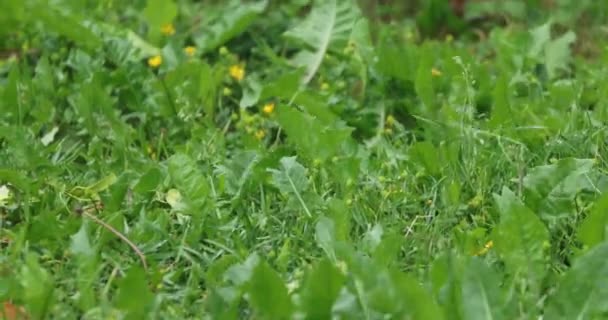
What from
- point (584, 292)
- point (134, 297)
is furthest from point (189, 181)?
point (584, 292)

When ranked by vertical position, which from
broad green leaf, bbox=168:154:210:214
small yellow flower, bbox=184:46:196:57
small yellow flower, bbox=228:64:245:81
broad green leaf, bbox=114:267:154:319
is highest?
broad green leaf, bbox=114:267:154:319

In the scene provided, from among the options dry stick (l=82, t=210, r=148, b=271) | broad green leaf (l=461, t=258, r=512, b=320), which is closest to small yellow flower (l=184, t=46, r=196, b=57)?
dry stick (l=82, t=210, r=148, b=271)

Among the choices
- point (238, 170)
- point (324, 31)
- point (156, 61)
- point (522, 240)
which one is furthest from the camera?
point (324, 31)

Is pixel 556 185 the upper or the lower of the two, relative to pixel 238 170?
upper

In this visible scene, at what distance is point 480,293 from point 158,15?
2184 millimetres

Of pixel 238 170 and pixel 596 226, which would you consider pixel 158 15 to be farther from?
pixel 596 226

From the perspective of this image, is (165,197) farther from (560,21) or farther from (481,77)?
(560,21)

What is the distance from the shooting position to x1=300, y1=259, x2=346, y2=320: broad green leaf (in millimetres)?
2428

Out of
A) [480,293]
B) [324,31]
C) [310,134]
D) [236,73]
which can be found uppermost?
[480,293]

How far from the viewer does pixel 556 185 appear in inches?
116

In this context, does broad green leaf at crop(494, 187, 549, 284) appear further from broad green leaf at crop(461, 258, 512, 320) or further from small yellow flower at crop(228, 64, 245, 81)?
small yellow flower at crop(228, 64, 245, 81)

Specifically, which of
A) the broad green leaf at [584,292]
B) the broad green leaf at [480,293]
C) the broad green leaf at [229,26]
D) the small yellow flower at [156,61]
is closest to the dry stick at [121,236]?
the broad green leaf at [480,293]

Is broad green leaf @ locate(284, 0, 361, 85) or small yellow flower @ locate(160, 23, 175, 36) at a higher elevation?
broad green leaf @ locate(284, 0, 361, 85)

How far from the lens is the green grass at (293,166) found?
98.5 inches
